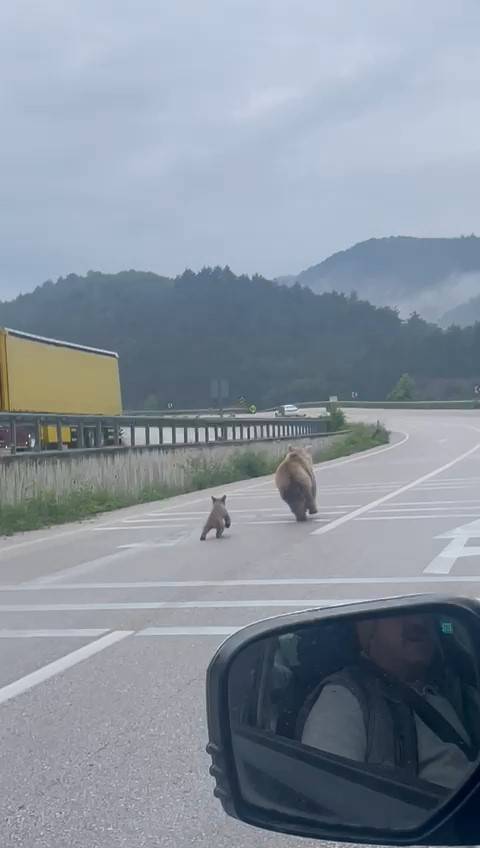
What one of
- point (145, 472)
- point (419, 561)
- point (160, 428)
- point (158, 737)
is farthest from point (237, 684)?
point (160, 428)

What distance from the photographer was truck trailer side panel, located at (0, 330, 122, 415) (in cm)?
2814

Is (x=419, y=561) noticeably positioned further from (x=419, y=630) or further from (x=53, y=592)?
(x=419, y=630)

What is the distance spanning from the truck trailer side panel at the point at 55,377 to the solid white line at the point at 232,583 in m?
17.1

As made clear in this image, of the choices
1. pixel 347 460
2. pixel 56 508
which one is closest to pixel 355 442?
pixel 347 460

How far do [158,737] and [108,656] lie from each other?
199 cm

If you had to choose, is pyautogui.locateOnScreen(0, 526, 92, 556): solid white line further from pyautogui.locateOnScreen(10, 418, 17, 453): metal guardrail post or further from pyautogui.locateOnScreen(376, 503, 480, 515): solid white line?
pyautogui.locateOnScreen(376, 503, 480, 515): solid white line

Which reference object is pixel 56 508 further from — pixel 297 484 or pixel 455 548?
pixel 455 548

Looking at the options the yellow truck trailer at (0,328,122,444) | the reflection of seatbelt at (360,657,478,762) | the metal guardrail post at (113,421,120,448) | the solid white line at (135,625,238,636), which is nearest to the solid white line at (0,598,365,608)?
the solid white line at (135,625,238,636)

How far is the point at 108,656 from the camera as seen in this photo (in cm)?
782

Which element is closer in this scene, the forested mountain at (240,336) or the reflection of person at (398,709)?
the reflection of person at (398,709)

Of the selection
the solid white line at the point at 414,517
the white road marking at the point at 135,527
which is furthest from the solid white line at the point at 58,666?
the white road marking at the point at 135,527

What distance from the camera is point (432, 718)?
2596 mm

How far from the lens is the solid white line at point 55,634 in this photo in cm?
859

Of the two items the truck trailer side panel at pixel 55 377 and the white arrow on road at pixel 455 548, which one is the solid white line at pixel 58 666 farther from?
the truck trailer side panel at pixel 55 377
